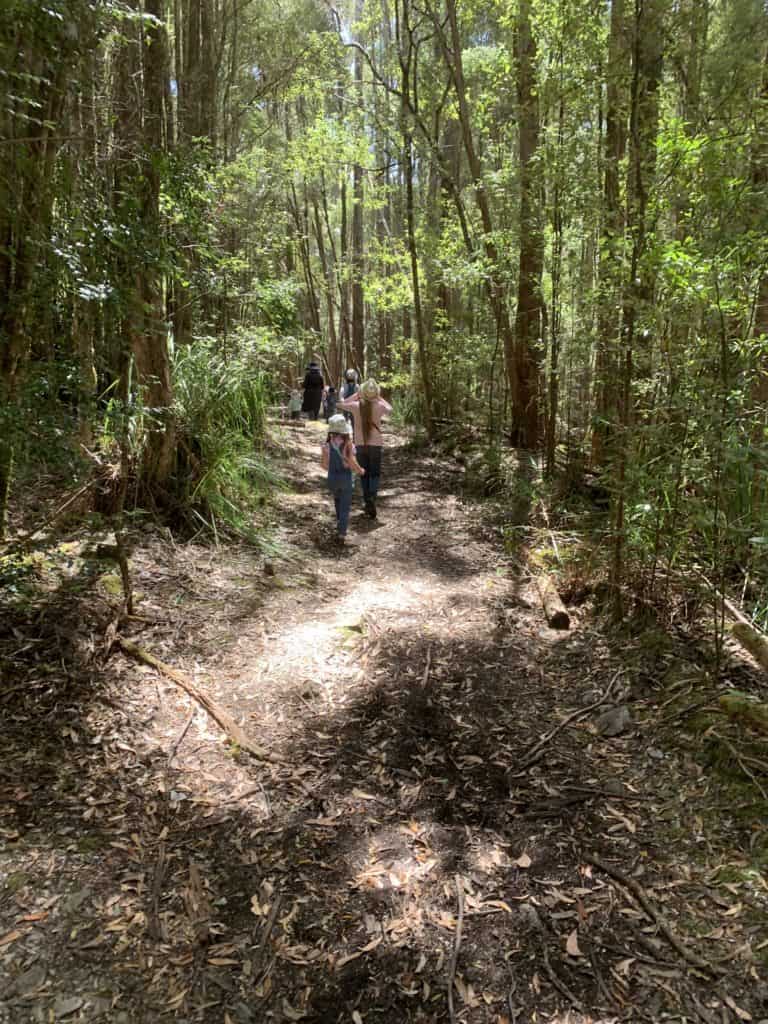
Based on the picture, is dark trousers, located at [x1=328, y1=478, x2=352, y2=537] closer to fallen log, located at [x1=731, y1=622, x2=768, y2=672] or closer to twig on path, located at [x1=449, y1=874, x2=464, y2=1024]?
fallen log, located at [x1=731, y1=622, x2=768, y2=672]

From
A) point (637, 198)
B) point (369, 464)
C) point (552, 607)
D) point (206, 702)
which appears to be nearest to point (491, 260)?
point (369, 464)

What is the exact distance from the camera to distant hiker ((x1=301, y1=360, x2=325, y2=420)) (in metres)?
14.5

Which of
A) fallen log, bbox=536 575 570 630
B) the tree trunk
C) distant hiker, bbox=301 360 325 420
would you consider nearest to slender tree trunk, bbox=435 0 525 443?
the tree trunk

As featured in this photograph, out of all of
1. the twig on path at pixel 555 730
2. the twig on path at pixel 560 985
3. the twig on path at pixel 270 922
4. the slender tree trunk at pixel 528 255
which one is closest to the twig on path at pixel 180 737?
the twig on path at pixel 270 922

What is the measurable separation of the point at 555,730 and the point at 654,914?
1.19m

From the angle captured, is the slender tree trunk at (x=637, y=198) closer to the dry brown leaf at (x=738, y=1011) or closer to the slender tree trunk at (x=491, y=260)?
the dry brown leaf at (x=738, y=1011)

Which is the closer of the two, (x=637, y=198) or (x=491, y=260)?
(x=637, y=198)

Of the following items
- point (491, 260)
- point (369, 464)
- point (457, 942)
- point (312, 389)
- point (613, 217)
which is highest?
point (491, 260)

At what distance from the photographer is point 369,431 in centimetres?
739

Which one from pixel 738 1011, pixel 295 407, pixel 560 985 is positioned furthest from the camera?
pixel 295 407

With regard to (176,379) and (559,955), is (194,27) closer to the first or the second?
(176,379)

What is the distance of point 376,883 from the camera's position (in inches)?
96.9

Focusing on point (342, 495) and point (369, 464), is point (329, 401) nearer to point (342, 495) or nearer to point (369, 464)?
point (369, 464)

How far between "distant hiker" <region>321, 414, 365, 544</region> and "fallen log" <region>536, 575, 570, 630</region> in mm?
2255
